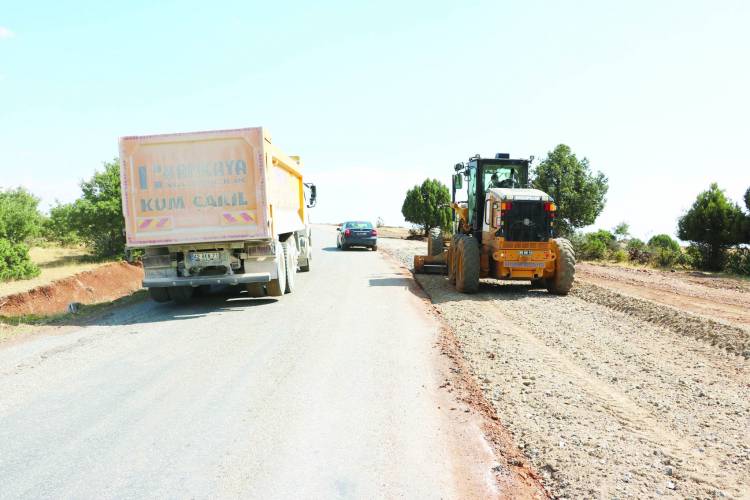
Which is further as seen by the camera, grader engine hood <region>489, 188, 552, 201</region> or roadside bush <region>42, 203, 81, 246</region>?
roadside bush <region>42, 203, 81, 246</region>

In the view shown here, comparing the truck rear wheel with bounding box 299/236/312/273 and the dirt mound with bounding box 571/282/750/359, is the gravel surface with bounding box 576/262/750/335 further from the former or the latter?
the truck rear wheel with bounding box 299/236/312/273

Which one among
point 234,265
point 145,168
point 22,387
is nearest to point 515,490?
point 22,387

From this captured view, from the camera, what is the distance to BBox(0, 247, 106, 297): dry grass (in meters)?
15.4

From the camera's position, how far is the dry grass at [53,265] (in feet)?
50.6

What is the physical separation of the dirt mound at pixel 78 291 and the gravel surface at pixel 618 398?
10.7m

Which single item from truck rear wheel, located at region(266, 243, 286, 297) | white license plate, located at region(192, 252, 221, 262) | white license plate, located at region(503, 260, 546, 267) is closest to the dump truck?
white license plate, located at region(192, 252, 221, 262)

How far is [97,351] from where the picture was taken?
7762 mm

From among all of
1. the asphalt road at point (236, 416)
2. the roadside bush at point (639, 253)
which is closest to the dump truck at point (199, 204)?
the asphalt road at point (236, 416)

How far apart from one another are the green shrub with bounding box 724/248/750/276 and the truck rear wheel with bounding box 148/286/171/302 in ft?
67.5

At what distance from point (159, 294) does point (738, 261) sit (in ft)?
69.5

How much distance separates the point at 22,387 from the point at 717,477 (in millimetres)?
6789

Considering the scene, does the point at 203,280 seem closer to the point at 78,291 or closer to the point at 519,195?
the point at 78,291

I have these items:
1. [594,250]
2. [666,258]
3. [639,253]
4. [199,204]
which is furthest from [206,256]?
[639,253]

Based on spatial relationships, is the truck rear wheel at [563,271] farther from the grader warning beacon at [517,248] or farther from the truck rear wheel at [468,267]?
the truck rear wheel at [468,267]
